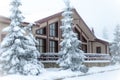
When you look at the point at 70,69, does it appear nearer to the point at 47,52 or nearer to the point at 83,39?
the point at 47,52

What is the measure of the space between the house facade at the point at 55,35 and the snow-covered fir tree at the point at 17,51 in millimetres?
4193

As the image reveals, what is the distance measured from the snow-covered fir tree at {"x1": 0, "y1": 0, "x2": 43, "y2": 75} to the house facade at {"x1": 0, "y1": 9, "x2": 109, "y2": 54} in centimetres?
419

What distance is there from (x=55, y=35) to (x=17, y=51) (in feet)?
29.9

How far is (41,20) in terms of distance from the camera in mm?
18312

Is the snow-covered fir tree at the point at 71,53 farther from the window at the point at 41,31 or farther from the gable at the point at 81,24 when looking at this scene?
the gable at the point at 81,24

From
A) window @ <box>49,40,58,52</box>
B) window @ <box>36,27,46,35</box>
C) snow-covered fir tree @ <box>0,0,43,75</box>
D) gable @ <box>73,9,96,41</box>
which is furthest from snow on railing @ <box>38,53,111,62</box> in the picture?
snow-covered fir tree @ <box>0,0,43,75</box>

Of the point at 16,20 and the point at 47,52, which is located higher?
the point at 16,20

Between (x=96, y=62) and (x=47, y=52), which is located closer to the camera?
(x=47, y=52)

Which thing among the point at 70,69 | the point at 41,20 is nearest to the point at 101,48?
the point at 41,20

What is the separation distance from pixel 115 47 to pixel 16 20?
13.1 meters

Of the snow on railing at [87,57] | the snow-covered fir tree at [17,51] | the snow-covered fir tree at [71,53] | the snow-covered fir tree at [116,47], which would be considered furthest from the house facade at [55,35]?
the snow-covered fir tree at [17,51]

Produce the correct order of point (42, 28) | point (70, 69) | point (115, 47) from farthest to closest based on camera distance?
point (115, 47)
point (42, 28)
point (70, 69)

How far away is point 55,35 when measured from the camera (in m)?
21.2

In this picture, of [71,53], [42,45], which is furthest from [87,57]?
[71,53]
